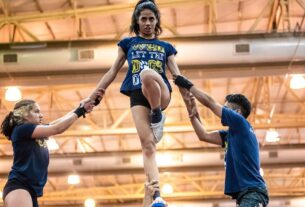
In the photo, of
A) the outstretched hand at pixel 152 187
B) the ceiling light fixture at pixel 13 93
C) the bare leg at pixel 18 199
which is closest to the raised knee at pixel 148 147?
the outstretched hand at pixel 152 187

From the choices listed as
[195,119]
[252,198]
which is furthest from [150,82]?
[252,198]

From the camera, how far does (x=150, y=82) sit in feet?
16.7

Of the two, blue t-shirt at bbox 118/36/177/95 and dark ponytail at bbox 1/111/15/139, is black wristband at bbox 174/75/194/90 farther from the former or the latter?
dark ponytail at bbox 1/111/15/139

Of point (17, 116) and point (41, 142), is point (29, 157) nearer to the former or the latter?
point (41, 142)

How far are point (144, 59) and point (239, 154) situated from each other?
4.21 feet

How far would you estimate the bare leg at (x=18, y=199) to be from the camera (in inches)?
219

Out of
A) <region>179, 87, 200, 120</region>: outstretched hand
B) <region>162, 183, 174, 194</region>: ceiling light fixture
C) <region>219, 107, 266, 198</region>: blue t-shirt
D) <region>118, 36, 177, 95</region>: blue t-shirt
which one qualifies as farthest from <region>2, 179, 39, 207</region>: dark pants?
<region>162, 183, 174, 194</region>: ceiling light fixture

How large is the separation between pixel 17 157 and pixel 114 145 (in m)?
18.5

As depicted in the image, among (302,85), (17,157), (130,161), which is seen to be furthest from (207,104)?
(130,161)

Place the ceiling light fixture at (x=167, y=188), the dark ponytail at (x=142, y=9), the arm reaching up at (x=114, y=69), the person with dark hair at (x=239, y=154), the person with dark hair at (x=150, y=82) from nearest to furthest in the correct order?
1. the person with dark hair at (x=150, y=82)
2. the person with dark hair at (x=239, y=154)
3. the dark ponytail at (x=142, y=9)
4. the arm reaching up at (x=114, y=69)
5. the ceiling light fixture at (x=167, y=188)

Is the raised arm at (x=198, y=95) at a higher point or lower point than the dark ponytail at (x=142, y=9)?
lower

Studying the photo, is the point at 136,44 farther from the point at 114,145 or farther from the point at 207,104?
the point at 114,145

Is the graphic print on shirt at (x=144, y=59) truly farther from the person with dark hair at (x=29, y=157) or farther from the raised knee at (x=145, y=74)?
the person with dark hair at (x=29, y=157)

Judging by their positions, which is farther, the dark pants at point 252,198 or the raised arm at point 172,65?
the raised arm at point 172,65
